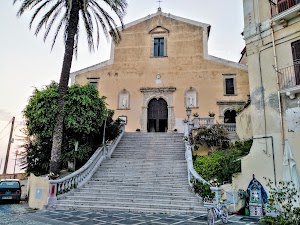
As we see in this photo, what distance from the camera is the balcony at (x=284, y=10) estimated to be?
9305 millimetres

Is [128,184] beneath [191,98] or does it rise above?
beneath

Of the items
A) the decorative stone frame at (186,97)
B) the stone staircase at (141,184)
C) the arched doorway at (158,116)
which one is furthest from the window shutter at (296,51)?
the arched doorway at (158,116)

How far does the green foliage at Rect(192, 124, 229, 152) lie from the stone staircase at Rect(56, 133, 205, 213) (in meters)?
1.23

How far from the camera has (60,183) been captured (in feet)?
36.0

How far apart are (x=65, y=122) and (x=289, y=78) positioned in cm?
1053

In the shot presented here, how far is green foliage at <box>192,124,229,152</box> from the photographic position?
1466 cm

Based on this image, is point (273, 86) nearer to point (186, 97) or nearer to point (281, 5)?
point (281, 5)

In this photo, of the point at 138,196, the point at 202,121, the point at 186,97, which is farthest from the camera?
the point at 186,97

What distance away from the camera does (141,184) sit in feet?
37.6

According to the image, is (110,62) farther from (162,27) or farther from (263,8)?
(263,8)

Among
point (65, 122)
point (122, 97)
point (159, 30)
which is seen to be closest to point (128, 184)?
point (65, 122)

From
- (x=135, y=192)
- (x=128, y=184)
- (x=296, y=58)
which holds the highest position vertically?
(x=296, y=58)

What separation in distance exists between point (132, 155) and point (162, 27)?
14.6 meters

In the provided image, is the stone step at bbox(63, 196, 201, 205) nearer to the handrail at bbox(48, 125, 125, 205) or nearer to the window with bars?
the handrail at bbox(48, 125, 125, 205)
